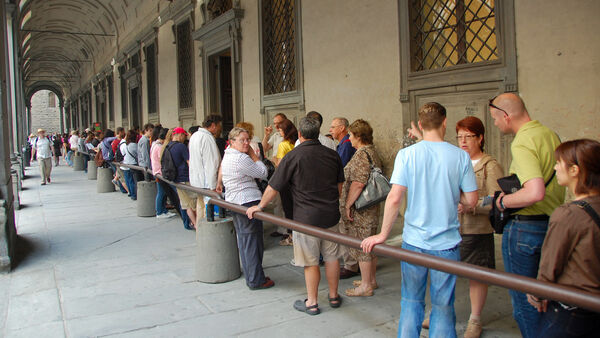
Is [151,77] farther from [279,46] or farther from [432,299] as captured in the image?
[432,299]

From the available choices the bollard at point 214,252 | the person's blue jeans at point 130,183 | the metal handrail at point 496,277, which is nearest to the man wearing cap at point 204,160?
the bollard at point 214,252

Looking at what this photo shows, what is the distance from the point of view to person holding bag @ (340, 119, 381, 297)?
407 cm

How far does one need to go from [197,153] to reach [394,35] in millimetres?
3205

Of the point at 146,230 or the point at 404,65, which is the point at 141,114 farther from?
the point at 404,65

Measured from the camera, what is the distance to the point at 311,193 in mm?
3738

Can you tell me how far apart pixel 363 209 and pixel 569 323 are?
219 centimetres

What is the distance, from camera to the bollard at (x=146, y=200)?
27.5 ft

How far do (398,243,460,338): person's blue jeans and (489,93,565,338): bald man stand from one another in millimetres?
331

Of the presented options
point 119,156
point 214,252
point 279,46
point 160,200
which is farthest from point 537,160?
point 119,156

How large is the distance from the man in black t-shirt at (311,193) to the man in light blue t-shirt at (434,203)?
1.07 meters

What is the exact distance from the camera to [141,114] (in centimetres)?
2106

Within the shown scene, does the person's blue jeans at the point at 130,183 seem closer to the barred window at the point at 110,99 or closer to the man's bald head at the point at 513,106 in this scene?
the man's bald head at the point at 513,106

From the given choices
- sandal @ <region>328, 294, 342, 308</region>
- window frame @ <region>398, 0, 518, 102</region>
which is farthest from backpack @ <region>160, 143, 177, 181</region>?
sandal @ <region>328, 294, 342, 308</region>

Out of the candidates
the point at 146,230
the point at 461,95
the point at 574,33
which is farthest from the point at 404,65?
the point at 146,230
